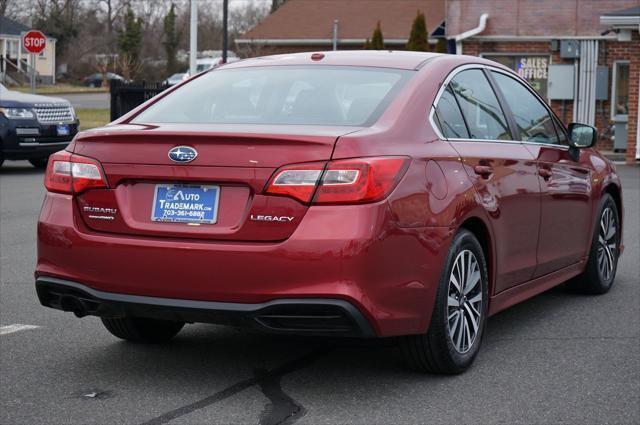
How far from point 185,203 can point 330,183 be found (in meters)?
0.67

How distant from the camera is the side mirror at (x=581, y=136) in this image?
7.04m

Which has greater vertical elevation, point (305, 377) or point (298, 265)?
point (298, 265)

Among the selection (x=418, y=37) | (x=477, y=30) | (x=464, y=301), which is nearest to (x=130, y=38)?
(x=418, y=37)

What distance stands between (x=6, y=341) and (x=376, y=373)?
210 centimetres

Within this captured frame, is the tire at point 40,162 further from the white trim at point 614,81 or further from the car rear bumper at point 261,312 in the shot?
the car rear bumper at point 261,312

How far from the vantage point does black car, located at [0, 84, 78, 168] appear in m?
18.0

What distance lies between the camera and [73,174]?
5.17m

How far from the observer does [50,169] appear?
5359 millimetres

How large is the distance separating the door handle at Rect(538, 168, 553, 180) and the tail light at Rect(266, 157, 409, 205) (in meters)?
2.00

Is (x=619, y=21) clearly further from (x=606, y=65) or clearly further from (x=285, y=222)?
(x=285, y=222)

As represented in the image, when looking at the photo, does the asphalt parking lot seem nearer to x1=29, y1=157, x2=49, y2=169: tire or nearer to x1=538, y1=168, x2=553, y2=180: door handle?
x1=538, y1=168, x2=553, y2=180: door handle

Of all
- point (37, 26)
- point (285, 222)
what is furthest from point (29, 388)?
point (37, 26)

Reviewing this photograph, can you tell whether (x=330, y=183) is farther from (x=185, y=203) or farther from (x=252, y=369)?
(x=252, y=369)

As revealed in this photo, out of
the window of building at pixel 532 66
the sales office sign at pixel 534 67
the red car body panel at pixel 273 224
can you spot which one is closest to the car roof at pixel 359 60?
the red car body panel at pixel 273 224
